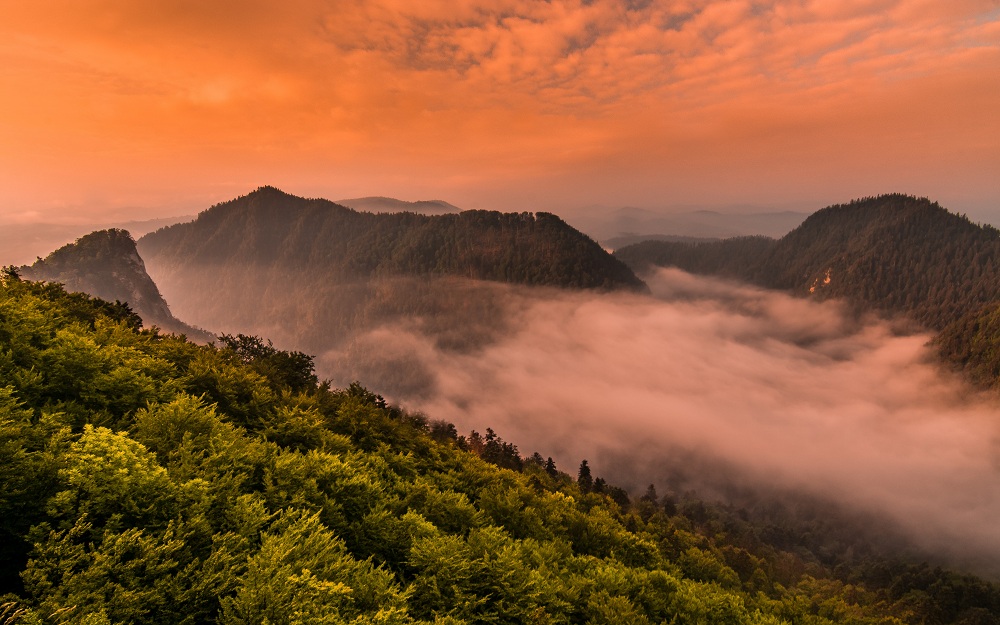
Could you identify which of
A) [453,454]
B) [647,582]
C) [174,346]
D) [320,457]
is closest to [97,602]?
[320,457]

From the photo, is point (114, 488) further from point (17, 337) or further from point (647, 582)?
point (647, 582)

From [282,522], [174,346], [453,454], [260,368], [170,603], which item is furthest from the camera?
[260,368]

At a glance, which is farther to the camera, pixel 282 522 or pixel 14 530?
pixel 282 522

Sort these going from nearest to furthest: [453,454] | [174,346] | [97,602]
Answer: [97,602], [174,346], [453,454]

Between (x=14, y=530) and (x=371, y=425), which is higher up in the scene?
(x=14, y=530)

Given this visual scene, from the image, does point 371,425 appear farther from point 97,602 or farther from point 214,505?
point 97,602

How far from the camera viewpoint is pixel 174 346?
181 feet

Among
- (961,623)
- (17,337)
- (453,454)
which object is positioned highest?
(17,337)

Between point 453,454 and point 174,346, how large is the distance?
38.5m

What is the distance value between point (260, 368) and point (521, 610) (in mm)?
67744

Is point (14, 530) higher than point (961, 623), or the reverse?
point (14, 530)

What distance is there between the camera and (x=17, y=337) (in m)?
31.1

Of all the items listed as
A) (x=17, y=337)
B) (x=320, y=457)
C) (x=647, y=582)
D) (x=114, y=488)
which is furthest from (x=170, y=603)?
(x=647, y=582)

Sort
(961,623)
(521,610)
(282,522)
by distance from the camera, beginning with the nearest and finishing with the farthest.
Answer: (282,522) < (521,610) < (961,623)
